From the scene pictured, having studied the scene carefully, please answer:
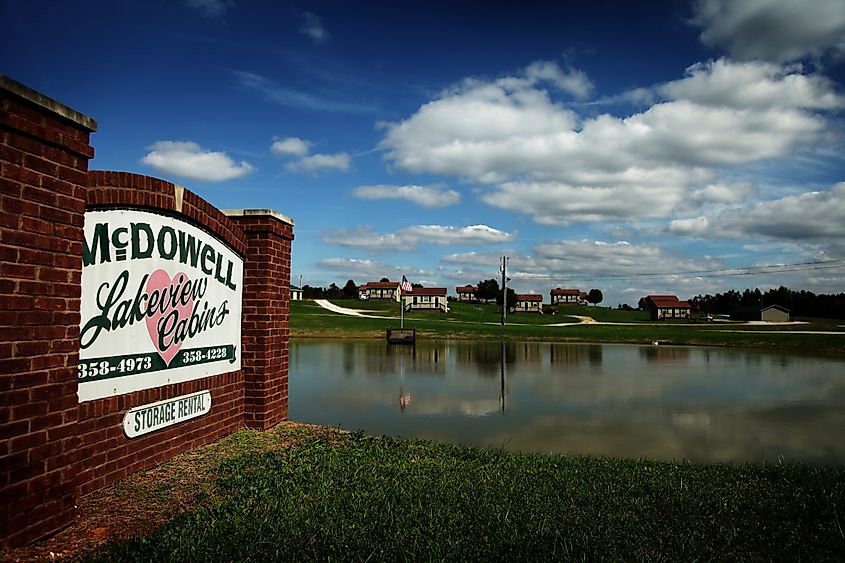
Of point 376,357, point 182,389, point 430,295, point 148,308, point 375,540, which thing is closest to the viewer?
point 375,540

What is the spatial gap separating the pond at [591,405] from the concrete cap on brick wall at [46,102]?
6777 millimetres

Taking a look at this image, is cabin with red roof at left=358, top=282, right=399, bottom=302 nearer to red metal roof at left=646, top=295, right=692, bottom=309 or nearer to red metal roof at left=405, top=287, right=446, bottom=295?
red metal roof at left=405, top=287, right=446, bottom=295

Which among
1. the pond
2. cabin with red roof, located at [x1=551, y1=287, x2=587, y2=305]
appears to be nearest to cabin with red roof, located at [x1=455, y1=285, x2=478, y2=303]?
cabin with red roof, located at [x1=551, y1=287, x2=587, y2=305]

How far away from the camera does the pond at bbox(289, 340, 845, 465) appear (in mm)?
9875

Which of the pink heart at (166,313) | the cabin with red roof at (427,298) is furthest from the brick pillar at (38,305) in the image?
the cabin with red roof at (427,298)

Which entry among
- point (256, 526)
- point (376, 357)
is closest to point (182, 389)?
point (256, 526)

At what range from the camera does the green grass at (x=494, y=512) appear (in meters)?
4.25

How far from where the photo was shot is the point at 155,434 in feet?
21.0

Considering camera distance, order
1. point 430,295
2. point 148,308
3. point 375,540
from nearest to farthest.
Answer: point 375,540
point 148,308
point 430,295

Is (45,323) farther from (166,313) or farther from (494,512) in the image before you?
(494,512)

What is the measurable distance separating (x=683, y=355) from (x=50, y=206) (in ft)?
104

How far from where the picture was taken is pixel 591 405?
13820 mm

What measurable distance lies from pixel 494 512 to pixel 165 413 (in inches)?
152

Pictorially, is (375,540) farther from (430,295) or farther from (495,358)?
(430,295)
